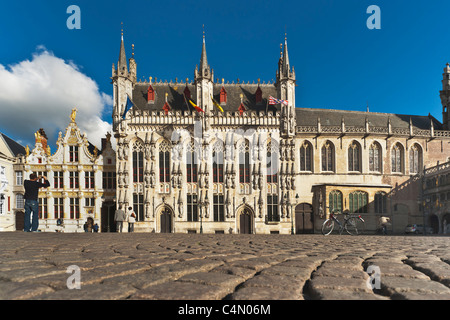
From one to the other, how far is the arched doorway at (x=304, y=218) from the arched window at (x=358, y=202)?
3.77 metres

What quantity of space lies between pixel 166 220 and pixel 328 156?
16949 millimetres

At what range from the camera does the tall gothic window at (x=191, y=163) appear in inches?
1364

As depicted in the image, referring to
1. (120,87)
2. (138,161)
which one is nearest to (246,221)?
(138,161)

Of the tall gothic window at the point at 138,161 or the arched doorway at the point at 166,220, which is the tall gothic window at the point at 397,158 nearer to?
the arched doorway at the point at 166,220

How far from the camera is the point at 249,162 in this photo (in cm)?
3509

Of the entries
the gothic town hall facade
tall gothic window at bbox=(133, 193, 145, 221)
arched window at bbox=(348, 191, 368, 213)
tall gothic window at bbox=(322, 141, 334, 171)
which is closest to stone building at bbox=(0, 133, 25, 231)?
the gothic town hall facade

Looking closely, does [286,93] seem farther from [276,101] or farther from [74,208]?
[74,208]

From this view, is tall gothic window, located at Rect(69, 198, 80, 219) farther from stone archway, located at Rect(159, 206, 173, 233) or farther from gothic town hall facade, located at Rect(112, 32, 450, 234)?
stone archway, located at Rect(159, 206, 173, 233)

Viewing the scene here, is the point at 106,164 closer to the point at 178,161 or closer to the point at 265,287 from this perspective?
the point at 178,161

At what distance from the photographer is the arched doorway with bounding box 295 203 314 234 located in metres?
35.5

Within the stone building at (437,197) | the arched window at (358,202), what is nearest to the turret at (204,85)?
the arched window at (358,202)

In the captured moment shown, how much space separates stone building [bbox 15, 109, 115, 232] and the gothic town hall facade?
9.66ft

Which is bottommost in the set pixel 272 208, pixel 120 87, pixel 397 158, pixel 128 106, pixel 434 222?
pixel 434 222
